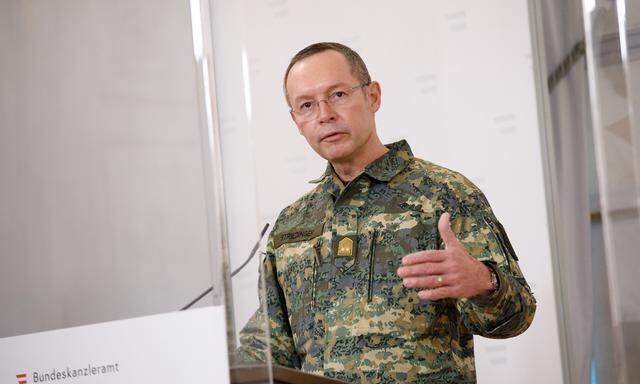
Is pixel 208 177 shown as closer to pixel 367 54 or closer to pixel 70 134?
pixel 70 134

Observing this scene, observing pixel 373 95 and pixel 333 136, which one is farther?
pixel 373 95

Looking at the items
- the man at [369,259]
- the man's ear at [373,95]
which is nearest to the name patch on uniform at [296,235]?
the man at [369,259]

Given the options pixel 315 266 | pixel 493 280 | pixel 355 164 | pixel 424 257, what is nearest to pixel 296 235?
pixel 315 266

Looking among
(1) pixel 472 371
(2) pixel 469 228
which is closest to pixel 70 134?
(2) pixel 469 228

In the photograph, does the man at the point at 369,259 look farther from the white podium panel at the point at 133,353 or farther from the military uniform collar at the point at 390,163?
the white podium panel at the point at 133,353

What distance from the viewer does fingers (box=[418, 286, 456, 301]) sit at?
1.21 metres

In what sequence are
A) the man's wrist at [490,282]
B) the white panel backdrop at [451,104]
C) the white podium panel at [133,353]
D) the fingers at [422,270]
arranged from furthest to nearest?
the white panel backdrop at [451,104]
the man's wrist at [490,282]
the fingers at [422,270]
the white podium panel at [133,353]

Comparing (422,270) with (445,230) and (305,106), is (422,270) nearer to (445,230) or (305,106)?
(445,230)

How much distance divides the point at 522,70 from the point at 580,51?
0.32m

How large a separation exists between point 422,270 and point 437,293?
0.33 feet

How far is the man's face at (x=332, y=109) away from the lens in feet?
6.24

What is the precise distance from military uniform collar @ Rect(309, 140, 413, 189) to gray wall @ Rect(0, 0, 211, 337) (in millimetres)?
985

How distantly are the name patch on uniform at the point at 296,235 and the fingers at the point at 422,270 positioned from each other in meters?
0.63

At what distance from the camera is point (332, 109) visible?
194 cm
